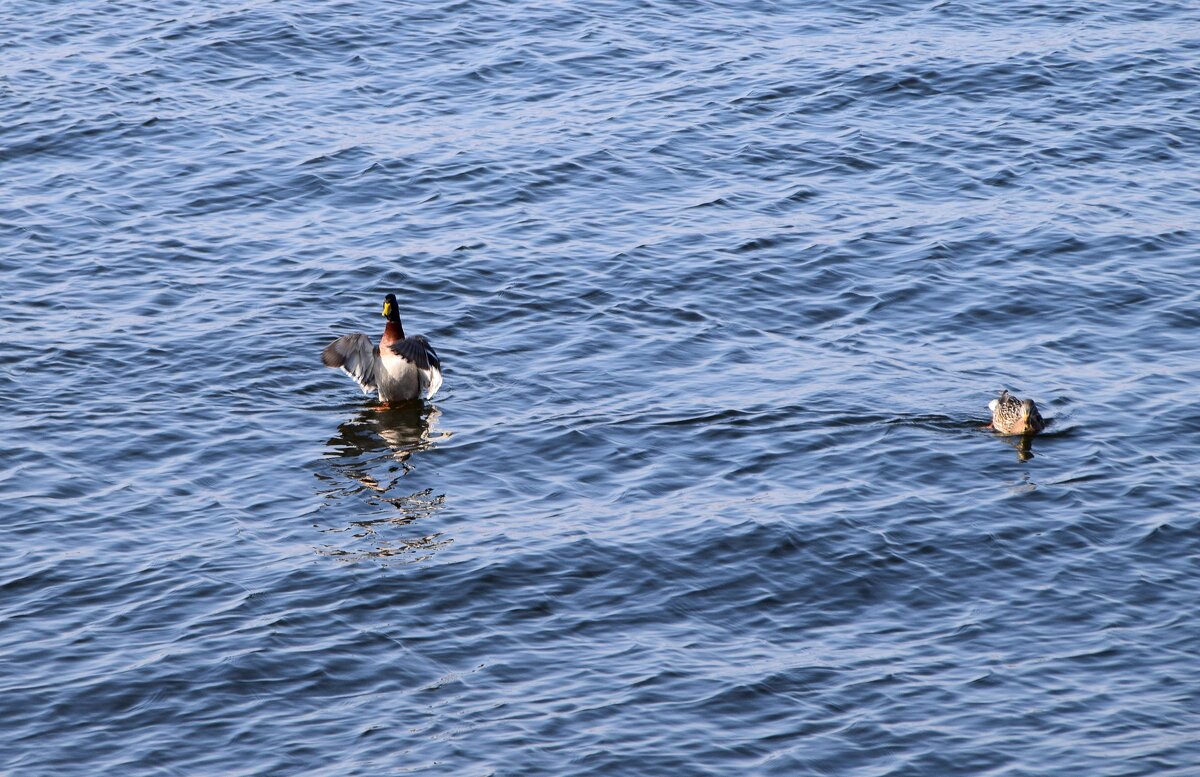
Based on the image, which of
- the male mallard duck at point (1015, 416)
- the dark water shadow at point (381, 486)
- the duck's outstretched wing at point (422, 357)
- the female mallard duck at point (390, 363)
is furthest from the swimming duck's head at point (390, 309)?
the male mallard duck at point (1015, 416)

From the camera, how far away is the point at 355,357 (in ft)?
65.6

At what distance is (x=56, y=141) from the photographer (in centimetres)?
2842

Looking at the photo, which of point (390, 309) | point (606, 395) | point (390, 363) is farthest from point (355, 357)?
point (606, 395)

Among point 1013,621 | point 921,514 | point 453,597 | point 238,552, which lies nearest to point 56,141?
point 238,552

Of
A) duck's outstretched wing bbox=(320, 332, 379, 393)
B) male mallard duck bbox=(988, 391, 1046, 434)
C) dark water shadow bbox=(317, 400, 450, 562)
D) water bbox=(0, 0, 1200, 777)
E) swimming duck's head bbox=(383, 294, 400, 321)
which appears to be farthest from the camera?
swimming duck's head bbox=(383, 294, 400, 321)

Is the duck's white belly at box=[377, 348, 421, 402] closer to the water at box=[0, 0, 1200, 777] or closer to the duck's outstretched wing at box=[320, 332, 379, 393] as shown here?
the duck's outstretched wing at box=[320, 332, 379, 393]

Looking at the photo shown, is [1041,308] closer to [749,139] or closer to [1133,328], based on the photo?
[1133,328]

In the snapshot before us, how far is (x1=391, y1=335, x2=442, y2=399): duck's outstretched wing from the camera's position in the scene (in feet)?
64.6

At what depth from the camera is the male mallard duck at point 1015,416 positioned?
1836cm

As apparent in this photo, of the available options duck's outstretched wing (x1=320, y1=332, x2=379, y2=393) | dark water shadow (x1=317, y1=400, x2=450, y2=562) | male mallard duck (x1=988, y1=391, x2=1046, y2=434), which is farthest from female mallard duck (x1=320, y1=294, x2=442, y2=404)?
male mallard duck (x1=988, y1=391, x2=1046, y2=434)

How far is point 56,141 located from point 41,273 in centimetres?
593

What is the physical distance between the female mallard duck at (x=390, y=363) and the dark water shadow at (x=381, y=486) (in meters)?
0.32

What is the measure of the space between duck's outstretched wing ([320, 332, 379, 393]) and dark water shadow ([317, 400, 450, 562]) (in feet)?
1.60

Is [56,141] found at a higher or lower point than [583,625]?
higher
